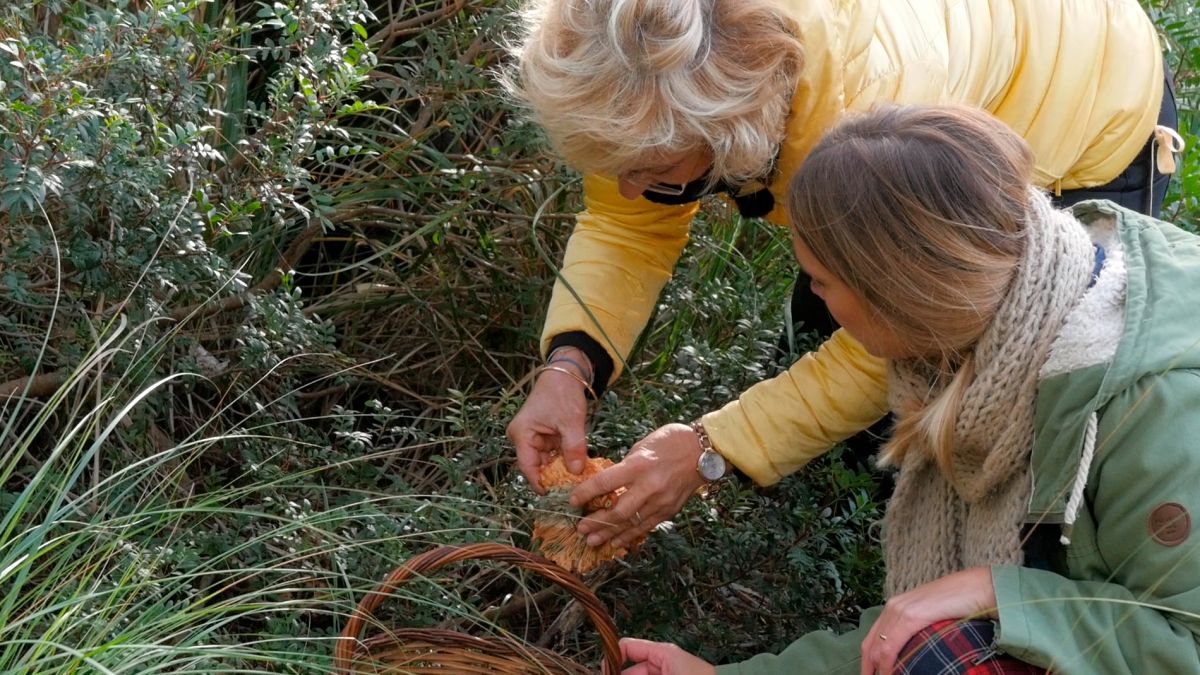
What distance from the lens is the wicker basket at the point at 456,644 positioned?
1785mm

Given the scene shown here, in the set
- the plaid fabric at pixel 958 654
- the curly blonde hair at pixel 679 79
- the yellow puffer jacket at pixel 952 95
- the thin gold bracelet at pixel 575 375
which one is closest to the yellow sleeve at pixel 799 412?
the yellow puffer jacket at pixel 952 95

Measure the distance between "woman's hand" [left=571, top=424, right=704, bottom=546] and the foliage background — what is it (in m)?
0.15

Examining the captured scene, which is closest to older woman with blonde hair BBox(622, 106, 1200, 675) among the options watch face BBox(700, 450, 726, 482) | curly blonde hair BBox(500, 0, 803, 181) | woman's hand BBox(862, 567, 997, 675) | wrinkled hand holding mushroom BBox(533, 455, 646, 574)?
woman's hand BBox(862, 567, 997, 675)

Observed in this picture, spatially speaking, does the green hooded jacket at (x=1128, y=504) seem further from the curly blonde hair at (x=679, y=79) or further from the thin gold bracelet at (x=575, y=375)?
the thin gold bracelet at (x=575, y=375)

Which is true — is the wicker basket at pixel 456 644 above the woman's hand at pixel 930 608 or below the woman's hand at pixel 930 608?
below

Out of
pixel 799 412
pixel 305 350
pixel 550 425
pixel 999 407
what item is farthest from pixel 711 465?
pixel 305 350

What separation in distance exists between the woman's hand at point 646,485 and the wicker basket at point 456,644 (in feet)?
0.35

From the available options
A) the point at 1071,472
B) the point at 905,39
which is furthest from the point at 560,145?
the point at 1071,472

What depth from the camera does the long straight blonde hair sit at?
5.14 feet

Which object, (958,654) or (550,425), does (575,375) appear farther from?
(958,654)

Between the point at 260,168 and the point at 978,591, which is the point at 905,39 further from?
the point at 260,168

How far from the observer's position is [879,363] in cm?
192

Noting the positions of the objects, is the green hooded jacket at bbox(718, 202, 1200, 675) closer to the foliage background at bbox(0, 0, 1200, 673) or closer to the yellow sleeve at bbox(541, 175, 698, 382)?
the foliage background at bbox(0, 0, 1200, 673)

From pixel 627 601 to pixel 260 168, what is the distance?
0.94 m
